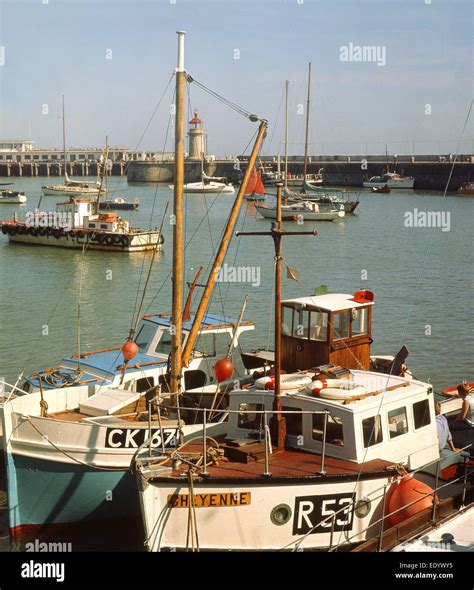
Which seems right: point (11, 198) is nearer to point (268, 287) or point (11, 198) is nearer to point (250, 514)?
point (268, 287)

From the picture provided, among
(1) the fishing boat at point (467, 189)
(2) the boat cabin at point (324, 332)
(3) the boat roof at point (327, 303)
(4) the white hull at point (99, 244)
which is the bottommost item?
(4) the white hull at point (99, 244)

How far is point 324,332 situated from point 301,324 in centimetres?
47

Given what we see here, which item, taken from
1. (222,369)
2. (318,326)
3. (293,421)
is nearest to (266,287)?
(318,326)

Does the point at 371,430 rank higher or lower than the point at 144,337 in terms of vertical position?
lower

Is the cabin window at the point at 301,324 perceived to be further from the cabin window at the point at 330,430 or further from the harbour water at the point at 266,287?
the harbour water at the point at 266,287

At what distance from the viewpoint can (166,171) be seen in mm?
138250

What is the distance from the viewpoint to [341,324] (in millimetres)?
16203


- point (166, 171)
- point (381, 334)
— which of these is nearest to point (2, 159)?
point (166, 171)

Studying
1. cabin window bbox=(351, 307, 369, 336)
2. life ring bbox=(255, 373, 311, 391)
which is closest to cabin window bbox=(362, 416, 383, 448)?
life ring bbox=(255, 373, 311, 391)

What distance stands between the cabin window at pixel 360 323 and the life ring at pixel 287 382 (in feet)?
8.07

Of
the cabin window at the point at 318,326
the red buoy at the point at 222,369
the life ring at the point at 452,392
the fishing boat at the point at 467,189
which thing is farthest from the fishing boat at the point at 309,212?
the red buoy at the point at 222,369

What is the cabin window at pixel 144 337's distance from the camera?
19.0m

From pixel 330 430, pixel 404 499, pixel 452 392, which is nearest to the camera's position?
pixel 404 499
